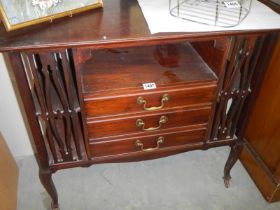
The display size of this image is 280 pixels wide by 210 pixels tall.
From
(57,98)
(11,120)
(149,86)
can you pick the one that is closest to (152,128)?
(149,86)

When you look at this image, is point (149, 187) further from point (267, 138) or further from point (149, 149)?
point (267, 138)

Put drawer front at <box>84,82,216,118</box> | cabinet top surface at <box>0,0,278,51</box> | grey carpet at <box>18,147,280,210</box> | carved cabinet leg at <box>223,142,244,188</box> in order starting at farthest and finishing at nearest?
grey carpet at <box>18,147,280,210</box> → carved cabinet leg at <box>223,142,244,188</box> → drawer front at <box>84,82,216,118</box> → cabinet top surface at <box>0,0,278,51</box>

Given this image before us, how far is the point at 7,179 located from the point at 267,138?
4.22ft

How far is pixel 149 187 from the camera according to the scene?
4.72 ft

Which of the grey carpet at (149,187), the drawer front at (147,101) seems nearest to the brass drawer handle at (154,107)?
the drawer front at (147,101)

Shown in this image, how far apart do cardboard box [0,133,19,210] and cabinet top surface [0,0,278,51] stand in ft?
2.43

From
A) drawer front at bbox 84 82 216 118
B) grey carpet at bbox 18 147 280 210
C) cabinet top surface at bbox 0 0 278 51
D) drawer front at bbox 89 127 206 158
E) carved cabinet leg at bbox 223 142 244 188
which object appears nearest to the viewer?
cabinet top surface at bbox 0 0 278 51

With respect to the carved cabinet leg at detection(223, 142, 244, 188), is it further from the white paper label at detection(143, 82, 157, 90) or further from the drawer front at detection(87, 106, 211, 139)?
the white paper label at detection(143, 82, 157, 90)

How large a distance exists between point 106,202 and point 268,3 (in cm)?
117

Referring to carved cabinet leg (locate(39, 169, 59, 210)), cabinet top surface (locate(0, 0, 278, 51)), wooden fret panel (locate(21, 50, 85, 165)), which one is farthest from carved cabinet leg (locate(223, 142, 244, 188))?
carved cabinet leg (locate(39, 169, 59, 210))

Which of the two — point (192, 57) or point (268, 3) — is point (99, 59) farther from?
point (268, 3)

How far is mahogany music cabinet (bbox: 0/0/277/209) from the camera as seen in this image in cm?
81

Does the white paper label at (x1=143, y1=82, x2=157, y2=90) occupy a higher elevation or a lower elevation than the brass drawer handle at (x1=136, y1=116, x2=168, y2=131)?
higher

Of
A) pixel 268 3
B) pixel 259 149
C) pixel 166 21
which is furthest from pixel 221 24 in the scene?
pixel 259 149
